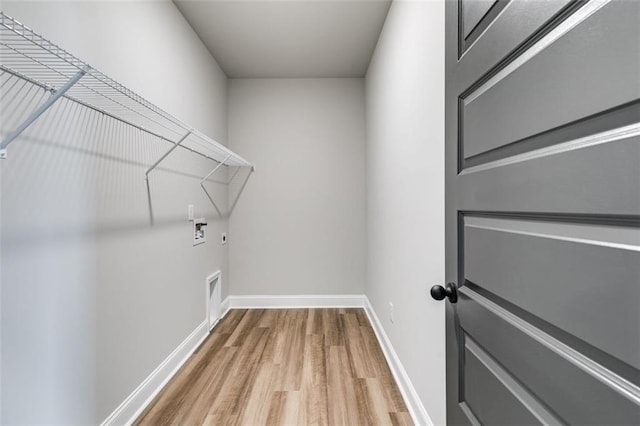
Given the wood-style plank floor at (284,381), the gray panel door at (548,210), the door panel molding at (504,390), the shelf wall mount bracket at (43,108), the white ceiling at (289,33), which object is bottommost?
the wood-style plank floor at (284,381)

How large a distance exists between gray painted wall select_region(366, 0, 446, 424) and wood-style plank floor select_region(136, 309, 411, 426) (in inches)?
11.3

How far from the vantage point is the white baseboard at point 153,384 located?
158 cm

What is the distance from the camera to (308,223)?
3.51 metres

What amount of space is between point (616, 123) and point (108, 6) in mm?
2010

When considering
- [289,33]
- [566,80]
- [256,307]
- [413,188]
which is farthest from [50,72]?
[256,307]

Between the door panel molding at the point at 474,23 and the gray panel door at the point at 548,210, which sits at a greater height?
the door panel molding at the point at 474,23

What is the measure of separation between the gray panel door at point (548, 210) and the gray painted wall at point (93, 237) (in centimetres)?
146

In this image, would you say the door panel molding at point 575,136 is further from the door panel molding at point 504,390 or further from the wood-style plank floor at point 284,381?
the wood-style plank floor at point 284,381

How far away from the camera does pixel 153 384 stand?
188 cm

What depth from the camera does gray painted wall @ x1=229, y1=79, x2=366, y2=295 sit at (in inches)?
137

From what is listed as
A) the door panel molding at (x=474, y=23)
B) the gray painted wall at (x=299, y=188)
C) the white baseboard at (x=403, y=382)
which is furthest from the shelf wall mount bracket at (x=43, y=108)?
the gray painted wall at (x=299, y=188)

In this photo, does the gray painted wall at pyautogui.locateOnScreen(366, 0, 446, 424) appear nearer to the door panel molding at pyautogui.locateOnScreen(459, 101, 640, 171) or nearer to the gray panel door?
the gray panel door

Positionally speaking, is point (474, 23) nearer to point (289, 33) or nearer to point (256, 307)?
point (289, 33)

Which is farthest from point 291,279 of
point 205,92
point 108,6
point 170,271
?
point 108,6
